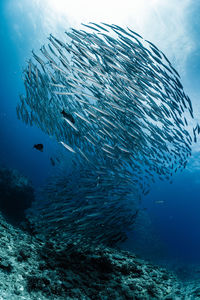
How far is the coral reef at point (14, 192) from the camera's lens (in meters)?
10.4

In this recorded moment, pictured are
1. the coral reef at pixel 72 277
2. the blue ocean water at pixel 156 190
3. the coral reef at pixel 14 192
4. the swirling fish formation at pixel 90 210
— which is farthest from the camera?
the blue ocean water at pixel 156 190

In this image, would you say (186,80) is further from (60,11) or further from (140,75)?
(60,11)

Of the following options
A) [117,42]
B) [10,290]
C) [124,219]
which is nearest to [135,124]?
[117,42]

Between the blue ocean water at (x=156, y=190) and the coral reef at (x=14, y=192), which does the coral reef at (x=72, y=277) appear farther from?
the coral reef at (x=14, y=192)

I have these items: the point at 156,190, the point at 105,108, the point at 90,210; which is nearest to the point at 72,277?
the point at 90,210

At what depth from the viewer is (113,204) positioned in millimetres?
5344

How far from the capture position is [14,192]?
441 inches

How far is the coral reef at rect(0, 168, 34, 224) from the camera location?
408 inches

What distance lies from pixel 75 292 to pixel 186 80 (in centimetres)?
1499

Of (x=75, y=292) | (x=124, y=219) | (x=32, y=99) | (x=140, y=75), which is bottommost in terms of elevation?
(x=75, y=292)

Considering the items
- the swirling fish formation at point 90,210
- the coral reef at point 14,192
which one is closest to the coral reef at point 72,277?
the swirling fish formation at point 90,210

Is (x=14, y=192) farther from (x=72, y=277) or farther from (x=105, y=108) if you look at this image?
(x=72, y=277)

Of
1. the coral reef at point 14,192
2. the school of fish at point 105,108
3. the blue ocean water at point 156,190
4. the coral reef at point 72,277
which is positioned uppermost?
the blue ocean water at point 156,190

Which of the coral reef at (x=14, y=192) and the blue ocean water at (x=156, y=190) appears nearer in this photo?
the coral reef at (x=14, y=192)
